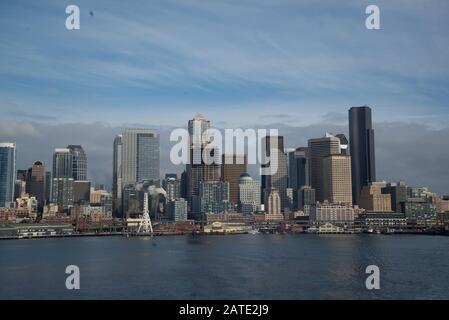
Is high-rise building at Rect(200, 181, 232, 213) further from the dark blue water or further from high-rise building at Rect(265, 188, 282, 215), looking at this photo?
the dark blue water

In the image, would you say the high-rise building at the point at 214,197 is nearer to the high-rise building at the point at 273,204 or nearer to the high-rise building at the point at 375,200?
the high-rise building at the point at 273,204

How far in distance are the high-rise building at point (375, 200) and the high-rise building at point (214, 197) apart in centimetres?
5233

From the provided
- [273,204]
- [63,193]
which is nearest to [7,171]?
[63,193]

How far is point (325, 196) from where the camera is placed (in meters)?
198

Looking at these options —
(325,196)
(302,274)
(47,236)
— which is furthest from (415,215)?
(302,274)

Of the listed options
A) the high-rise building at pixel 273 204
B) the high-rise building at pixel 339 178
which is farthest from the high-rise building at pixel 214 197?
the high-rise building at pixel 339 178

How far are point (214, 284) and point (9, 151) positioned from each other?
174985mm

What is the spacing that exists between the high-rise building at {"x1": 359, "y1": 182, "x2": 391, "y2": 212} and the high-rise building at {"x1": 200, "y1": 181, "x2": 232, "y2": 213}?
52332 mm

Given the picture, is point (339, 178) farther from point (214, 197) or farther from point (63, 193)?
point (63, 193)

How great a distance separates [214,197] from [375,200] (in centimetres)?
5985

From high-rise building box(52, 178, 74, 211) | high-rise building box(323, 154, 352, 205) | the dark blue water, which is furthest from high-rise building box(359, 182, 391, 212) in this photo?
the dark blue water

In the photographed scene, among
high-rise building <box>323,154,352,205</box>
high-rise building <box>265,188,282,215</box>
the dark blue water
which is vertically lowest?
the dark blue water

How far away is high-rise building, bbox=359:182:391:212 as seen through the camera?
184 m
